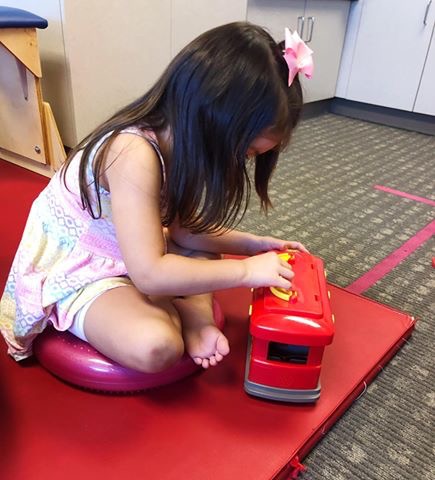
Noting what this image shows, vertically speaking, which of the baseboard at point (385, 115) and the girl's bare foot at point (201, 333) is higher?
the girl's bare foot at point (201, 333)

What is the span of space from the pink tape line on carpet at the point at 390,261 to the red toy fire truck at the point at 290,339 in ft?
1.23

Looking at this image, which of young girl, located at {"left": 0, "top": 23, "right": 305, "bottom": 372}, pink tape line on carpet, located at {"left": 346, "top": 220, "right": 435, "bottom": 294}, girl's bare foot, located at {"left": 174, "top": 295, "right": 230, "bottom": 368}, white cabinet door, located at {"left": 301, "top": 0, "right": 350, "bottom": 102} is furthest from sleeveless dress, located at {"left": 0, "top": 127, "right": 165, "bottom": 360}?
white cabinet door, located at {"left": 301, "top": 0, "right": 350, "bottom": 102}

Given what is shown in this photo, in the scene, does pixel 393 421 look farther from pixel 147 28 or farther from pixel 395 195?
pixel 147 28

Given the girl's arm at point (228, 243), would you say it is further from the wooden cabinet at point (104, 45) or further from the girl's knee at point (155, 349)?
the wooden cabinet at point (104, 45)

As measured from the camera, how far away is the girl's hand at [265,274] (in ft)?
2.39

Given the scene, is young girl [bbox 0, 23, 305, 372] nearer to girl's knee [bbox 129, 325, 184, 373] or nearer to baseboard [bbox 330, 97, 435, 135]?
girl's knee [bbox 129, 325, 184, 373]

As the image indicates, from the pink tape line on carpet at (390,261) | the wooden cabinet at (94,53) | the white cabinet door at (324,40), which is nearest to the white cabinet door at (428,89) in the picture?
the white cabinet door at (324,40)

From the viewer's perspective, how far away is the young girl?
0.66 metres

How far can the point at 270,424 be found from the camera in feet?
2.44

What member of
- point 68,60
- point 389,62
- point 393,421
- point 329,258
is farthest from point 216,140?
point 389,62

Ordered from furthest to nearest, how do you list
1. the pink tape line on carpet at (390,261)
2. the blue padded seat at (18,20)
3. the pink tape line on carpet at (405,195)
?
the pink tape line on carpet at (405,195) < the blue padded seat at (18,20) < the pink tape line on carpet at (390,261)

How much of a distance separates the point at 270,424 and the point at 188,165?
0.40 m

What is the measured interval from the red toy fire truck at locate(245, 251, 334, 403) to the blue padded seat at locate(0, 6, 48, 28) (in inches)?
42.6

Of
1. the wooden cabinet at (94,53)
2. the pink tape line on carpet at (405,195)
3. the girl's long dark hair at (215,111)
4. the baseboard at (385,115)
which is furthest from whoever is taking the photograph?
the baseboard at (385,115)
